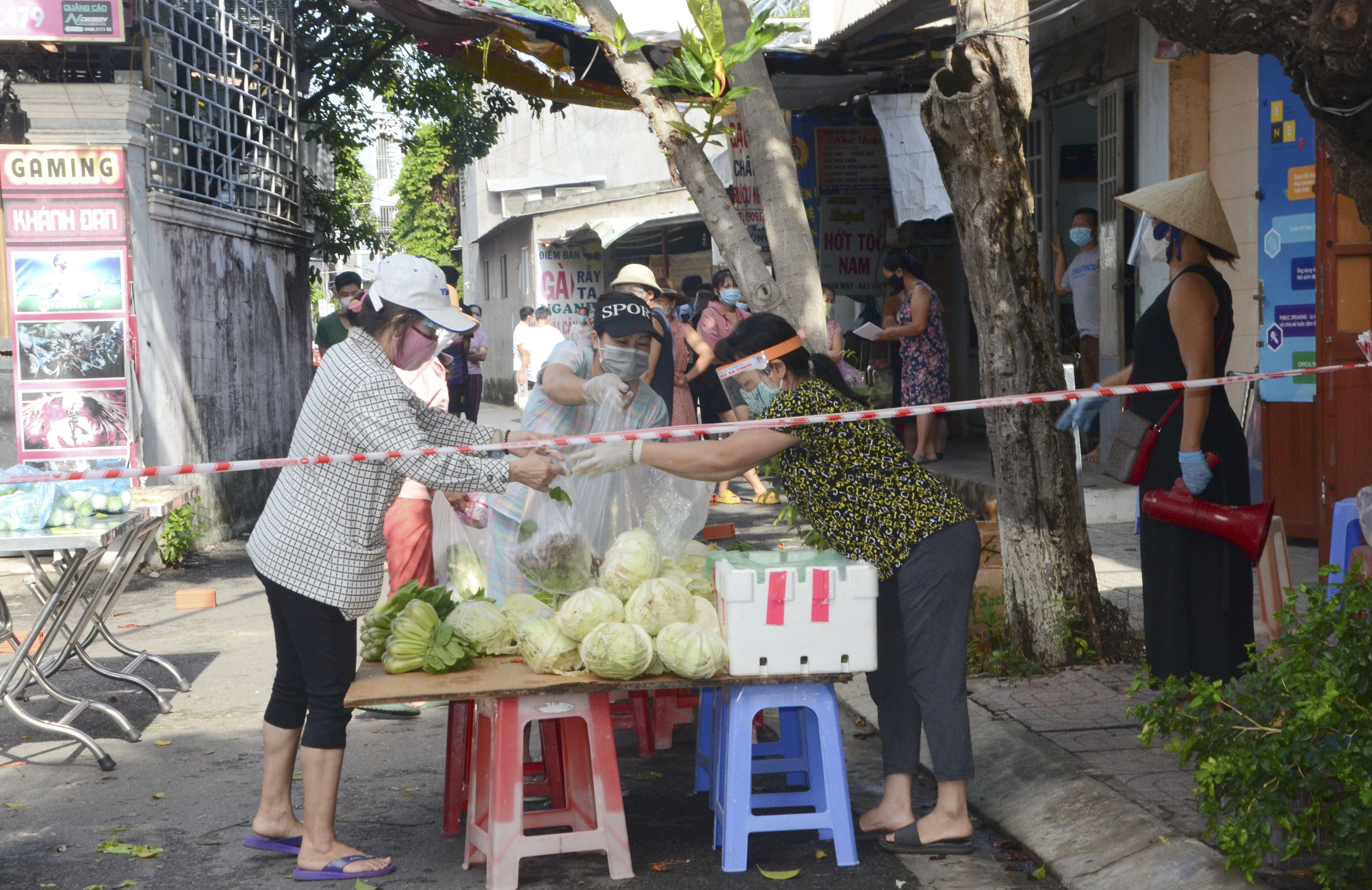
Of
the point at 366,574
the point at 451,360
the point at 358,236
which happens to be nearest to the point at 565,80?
the point at 451,360

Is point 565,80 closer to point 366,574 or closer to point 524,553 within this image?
point 524,553

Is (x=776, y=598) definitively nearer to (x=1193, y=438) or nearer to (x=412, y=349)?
(x=412, y=349)

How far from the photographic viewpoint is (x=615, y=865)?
3918 mm

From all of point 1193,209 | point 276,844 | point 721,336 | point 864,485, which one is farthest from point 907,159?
point 276,844

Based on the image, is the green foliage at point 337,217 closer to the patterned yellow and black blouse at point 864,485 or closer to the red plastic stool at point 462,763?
the red plastic stool at point 462,763

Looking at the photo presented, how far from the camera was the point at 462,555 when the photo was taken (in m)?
5.29

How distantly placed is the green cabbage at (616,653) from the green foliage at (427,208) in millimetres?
35965

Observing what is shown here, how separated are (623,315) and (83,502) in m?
2.51

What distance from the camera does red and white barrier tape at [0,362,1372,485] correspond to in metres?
3.94

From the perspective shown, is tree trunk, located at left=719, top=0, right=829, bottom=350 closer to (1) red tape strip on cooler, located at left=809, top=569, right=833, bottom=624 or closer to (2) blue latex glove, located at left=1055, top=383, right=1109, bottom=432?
(2) blue latex glove, located at left=1055, top=383, right=1109, bottom=432

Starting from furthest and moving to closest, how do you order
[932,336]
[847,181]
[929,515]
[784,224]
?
[847,181]
[932,336]
[784,224]
[929,515]

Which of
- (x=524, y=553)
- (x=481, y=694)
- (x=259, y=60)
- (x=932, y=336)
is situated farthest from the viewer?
(x=259, y=60)

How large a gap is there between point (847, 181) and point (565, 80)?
14.6ft

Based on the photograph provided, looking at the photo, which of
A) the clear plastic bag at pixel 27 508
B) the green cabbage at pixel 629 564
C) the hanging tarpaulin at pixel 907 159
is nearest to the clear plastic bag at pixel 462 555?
the green cabbage at pixel 629 564
